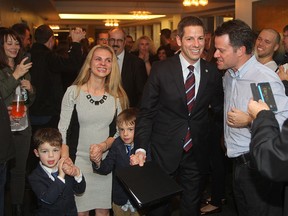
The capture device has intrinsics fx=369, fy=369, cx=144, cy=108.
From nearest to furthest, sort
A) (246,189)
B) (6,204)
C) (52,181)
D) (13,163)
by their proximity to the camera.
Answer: (246,189) < (52,181) < (13,163) < (6,204)

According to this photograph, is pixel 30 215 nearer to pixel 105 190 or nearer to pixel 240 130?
pixel 105 190

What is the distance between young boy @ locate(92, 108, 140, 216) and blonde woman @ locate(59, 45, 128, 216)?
0.06m

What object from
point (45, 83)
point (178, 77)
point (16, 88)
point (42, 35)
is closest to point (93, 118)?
point (178, 77)

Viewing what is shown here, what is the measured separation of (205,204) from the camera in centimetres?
404

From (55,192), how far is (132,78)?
6.29ft

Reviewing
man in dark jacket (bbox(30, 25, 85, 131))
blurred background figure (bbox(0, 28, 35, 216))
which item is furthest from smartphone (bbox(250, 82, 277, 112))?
man in dark jacket (bbox(30, 25, 85, 131))

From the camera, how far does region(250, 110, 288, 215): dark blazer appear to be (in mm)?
1471

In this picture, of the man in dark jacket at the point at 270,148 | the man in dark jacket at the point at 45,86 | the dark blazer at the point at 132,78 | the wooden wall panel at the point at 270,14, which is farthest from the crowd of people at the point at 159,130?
the wooden wall panel at the point at 270,14

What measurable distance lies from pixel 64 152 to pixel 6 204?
6.08ft


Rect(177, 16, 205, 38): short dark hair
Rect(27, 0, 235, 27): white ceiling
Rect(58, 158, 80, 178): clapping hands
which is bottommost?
Rect(58, 158, 80, 178): clapping hands

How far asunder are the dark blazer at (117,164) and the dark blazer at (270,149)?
146 cm

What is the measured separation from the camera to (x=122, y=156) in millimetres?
2893

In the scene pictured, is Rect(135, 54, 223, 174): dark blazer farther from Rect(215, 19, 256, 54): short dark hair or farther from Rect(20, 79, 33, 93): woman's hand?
Rect(20, 79, 33, 93): woman's hand

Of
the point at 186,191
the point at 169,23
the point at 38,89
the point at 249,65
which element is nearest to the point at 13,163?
the point at 38,89
